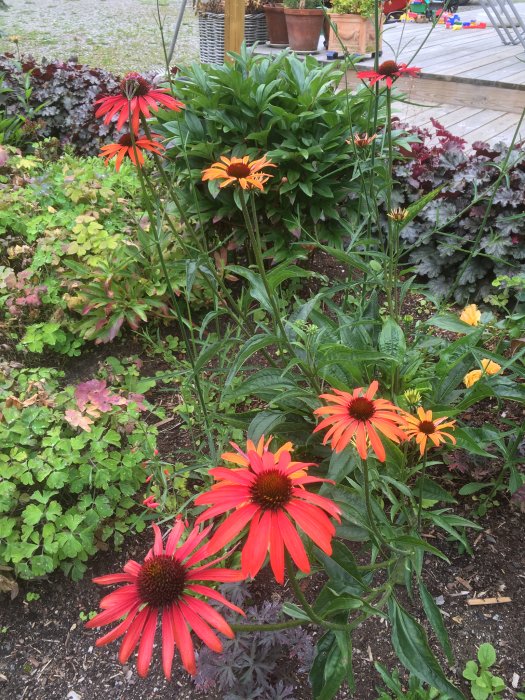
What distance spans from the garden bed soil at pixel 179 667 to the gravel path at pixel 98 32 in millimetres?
4841

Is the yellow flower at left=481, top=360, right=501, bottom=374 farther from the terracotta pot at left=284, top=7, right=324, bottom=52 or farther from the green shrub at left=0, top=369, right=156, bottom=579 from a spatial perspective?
the terracotta pot at left=284, top=7, right=324, bottom=52

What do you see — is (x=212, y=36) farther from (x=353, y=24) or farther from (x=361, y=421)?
(x=361, y=421)

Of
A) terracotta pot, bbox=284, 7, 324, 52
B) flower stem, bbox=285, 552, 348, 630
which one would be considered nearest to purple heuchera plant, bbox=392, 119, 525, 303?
flower stem, bbox=285, 552, 348, 630

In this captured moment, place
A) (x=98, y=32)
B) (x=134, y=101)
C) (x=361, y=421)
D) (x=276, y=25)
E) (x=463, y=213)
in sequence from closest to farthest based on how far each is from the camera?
1. (x=361, y=421)
2. (x=134, y=101)
3. (x=463, y=213)
4. (x=276, y=25)
5. (x=98, y=32)

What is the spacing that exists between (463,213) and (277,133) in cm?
84

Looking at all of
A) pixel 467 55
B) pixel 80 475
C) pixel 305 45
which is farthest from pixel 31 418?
pixel 467 55

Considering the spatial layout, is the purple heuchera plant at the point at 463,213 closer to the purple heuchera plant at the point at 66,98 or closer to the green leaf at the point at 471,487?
the green leaf at the point at 471,487

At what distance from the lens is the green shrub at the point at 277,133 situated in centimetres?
210

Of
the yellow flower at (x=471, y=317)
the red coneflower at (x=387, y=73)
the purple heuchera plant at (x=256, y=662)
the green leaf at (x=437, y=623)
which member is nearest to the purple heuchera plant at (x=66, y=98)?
the red coneflower at (x=387, y=73)

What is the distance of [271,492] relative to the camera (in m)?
0.60

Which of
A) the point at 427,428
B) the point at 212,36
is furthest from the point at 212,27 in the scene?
the point at 427,428

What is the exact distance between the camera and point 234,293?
2510 millimetres

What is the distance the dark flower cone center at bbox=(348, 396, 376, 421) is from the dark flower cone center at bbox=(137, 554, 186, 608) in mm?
313

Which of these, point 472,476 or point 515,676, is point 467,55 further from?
point 515,676
